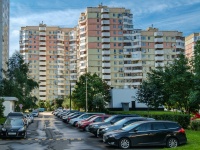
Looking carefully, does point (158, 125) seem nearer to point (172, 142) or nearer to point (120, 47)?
point (172, 142)

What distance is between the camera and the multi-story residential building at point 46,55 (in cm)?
14188

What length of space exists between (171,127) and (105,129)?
4.77 meters

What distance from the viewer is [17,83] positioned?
236 ft

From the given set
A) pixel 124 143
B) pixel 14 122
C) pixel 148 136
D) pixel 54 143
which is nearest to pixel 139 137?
pixel 148 136

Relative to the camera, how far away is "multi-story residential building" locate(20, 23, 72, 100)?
142 metres

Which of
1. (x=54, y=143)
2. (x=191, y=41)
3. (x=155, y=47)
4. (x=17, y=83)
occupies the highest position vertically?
(x=191, y=41)

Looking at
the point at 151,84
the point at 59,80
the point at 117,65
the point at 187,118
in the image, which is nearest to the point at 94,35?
the point at 117,65

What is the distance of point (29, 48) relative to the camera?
143 m

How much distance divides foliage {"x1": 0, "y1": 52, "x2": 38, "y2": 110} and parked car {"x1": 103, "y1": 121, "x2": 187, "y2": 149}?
5333 centimetres

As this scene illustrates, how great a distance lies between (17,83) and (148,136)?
2209 inches

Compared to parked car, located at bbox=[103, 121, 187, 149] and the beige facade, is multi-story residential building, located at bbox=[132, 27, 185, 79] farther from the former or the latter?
parked car, located at bbox=[103, 121, 187, 149]

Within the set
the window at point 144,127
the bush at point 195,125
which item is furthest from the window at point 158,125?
the bush at point 195,125

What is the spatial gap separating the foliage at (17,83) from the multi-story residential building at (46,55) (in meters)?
65.1

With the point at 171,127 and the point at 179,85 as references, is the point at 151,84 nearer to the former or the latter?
the point at 179,85
